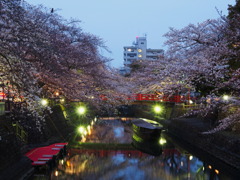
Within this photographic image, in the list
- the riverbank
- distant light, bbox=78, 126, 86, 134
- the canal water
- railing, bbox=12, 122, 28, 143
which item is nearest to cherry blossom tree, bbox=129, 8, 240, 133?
the riverbank

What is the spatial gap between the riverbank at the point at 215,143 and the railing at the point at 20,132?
10.9 metres

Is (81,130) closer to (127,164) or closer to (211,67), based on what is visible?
(127,164)

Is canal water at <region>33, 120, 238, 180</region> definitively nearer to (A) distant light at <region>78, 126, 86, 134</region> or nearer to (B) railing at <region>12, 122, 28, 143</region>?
(B) railing at <region>12, 122, 28, 143</region>

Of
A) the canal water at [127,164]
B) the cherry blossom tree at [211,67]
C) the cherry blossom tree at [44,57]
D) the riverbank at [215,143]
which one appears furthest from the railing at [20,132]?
the riverbank at [215,143]

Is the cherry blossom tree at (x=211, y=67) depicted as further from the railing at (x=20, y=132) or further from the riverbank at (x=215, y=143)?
the railing at (x=20, y=132)

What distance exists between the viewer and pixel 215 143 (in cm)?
1570

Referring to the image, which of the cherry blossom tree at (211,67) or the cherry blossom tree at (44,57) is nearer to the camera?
the cherry blossom tree at (44,57)

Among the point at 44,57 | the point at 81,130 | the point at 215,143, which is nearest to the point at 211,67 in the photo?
the point at 215,143

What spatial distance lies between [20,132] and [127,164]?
6.33 metres

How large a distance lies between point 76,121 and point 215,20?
17104mm

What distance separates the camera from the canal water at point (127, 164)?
42.1 ft

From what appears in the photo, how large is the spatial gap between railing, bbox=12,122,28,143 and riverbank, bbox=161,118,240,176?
10853 mm

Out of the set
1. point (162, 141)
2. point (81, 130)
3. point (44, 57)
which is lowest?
point (162, 141)

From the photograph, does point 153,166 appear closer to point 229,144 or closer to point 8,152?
point 229,144
